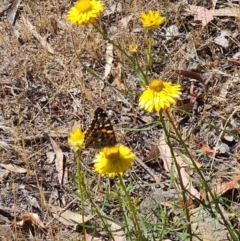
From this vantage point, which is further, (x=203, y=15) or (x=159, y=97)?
(x=203, y=15)

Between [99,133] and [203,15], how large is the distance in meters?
1.70

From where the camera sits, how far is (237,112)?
2.67 metres

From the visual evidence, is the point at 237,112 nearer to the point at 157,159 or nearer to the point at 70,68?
the point at 157,159

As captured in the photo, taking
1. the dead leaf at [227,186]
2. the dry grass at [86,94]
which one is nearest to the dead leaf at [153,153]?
the dry grass at [86,94]

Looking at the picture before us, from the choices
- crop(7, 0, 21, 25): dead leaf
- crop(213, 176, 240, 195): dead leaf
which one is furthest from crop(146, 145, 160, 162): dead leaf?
crop(7, 0, 21, 25): dead leaf

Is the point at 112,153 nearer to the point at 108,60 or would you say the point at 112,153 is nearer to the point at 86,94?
the point at 86,94

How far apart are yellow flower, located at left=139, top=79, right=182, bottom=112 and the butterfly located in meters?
0.11

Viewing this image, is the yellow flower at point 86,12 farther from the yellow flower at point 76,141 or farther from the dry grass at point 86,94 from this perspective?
the dry grass at point 86,94

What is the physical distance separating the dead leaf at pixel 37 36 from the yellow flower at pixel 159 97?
5.32 ft

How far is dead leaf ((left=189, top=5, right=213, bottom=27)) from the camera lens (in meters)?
3.12

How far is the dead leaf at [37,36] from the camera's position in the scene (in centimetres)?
317

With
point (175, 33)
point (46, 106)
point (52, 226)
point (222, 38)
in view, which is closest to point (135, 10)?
point (175, 33)

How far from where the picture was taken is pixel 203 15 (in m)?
3.14

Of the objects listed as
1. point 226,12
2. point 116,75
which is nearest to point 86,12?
point 116,75
